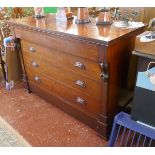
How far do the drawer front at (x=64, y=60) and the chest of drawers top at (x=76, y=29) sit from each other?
0.18 m

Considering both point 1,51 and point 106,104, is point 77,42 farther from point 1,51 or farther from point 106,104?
point 1,51

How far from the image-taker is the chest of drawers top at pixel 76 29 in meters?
1.38

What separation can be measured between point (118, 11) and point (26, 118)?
144cm

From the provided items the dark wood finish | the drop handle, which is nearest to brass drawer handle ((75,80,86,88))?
the dark wood finish

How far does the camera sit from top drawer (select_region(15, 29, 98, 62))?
1431 millimetres

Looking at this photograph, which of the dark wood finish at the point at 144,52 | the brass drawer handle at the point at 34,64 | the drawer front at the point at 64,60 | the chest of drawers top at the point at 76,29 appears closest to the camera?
the dark wood finish at the point at 144,52

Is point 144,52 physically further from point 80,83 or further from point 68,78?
point 68,78

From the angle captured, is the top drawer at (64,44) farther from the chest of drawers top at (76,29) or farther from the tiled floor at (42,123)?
the tiled floor at (42,123)

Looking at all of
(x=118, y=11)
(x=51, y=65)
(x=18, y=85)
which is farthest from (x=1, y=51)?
(x=118, y=11)

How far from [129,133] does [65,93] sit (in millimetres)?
651

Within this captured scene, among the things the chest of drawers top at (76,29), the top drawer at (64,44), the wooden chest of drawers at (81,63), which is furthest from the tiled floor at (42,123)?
the chest of drawers top at (76,29)

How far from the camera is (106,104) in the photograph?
1.55 m

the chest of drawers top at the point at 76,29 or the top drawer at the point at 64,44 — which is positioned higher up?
the chest of drawers top at the point at 76,29

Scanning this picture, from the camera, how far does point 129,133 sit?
174cm
